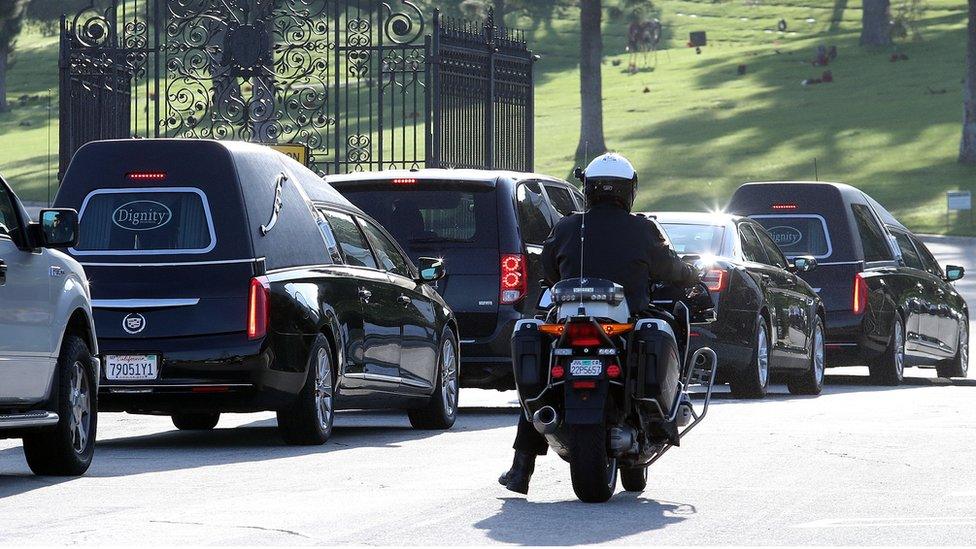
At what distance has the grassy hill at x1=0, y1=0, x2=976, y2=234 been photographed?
63781 millimetres

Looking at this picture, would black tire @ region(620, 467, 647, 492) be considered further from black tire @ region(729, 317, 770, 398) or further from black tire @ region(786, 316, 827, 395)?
black tire @ region(786, 316, 827, 395)

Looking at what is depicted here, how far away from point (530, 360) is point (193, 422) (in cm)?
584

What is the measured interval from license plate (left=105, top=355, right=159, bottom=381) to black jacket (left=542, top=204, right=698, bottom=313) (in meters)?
3.32

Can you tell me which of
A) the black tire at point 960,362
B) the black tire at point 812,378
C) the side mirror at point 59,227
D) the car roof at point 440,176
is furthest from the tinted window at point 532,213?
the black tire at point 960,362

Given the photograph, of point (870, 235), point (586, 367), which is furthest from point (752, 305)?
point (586, 367)

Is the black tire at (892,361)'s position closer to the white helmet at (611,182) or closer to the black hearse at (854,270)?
the black hearse at (854,270)

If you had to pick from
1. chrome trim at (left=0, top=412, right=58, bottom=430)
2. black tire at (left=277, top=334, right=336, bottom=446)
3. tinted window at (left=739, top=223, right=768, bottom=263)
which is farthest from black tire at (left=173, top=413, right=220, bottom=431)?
tinted window at (left=739, top=223, right=768, bottom=263)

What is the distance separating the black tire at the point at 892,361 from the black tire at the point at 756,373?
2.56 m

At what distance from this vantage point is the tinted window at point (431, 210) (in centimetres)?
1644

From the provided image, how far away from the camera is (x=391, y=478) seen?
1154 centimetres

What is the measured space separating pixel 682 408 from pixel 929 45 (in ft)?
297

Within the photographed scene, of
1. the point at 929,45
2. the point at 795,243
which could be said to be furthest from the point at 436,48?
the point at 929,45

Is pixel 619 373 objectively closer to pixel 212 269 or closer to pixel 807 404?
pixel 212 269

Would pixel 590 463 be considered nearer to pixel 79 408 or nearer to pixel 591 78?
pixel 79 408
